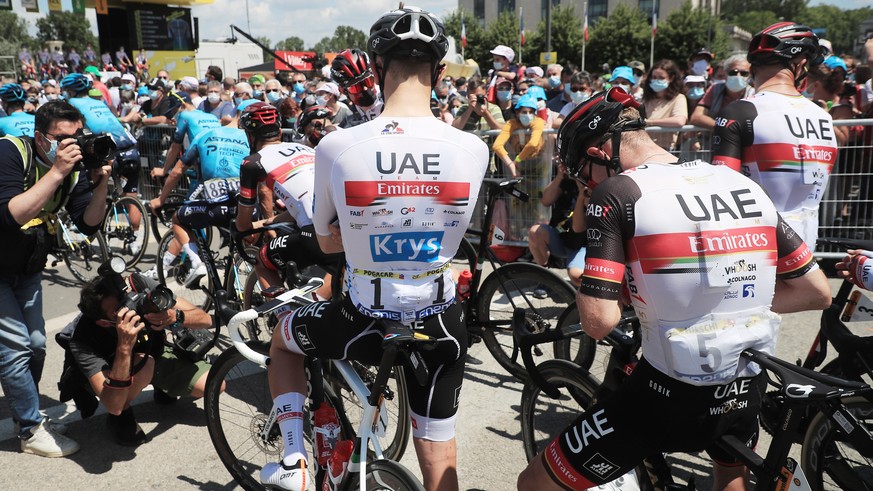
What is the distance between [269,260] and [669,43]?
195 feet

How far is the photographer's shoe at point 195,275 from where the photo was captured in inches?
231

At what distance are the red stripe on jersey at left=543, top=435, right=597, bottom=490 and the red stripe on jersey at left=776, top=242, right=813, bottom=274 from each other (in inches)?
38.1

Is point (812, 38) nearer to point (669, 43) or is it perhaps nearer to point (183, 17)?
point (183, 17)

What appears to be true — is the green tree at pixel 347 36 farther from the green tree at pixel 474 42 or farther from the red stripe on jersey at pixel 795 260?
the red stripe on jersey at pixel 795 260

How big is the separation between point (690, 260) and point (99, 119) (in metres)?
8.84

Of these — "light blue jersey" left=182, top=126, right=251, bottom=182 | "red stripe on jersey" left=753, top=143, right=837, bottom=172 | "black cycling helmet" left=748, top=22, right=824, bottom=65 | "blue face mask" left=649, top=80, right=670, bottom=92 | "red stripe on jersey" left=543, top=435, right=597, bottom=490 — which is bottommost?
"red stripe on jersey" left=543, top=435, right=597, bottom=490

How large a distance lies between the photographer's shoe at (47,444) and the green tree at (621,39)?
2405 inches

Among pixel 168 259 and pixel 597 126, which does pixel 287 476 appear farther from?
pixel 168 259

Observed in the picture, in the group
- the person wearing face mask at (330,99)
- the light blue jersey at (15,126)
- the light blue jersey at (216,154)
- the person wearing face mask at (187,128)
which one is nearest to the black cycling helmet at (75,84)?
the light blue jersey at (15,126)

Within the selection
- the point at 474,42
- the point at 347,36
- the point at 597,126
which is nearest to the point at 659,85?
the point at 597,126

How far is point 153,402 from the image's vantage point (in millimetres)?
4602

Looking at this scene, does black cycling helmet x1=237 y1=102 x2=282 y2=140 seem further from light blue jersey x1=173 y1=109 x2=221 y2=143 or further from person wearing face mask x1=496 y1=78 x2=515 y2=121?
person wearing face mask x1=496 y1=78 x2=515 y2=121

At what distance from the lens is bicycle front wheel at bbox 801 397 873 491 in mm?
2883

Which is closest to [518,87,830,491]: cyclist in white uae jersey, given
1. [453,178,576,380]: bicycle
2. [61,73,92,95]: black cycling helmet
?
[453,178,576,380]: bicycle
